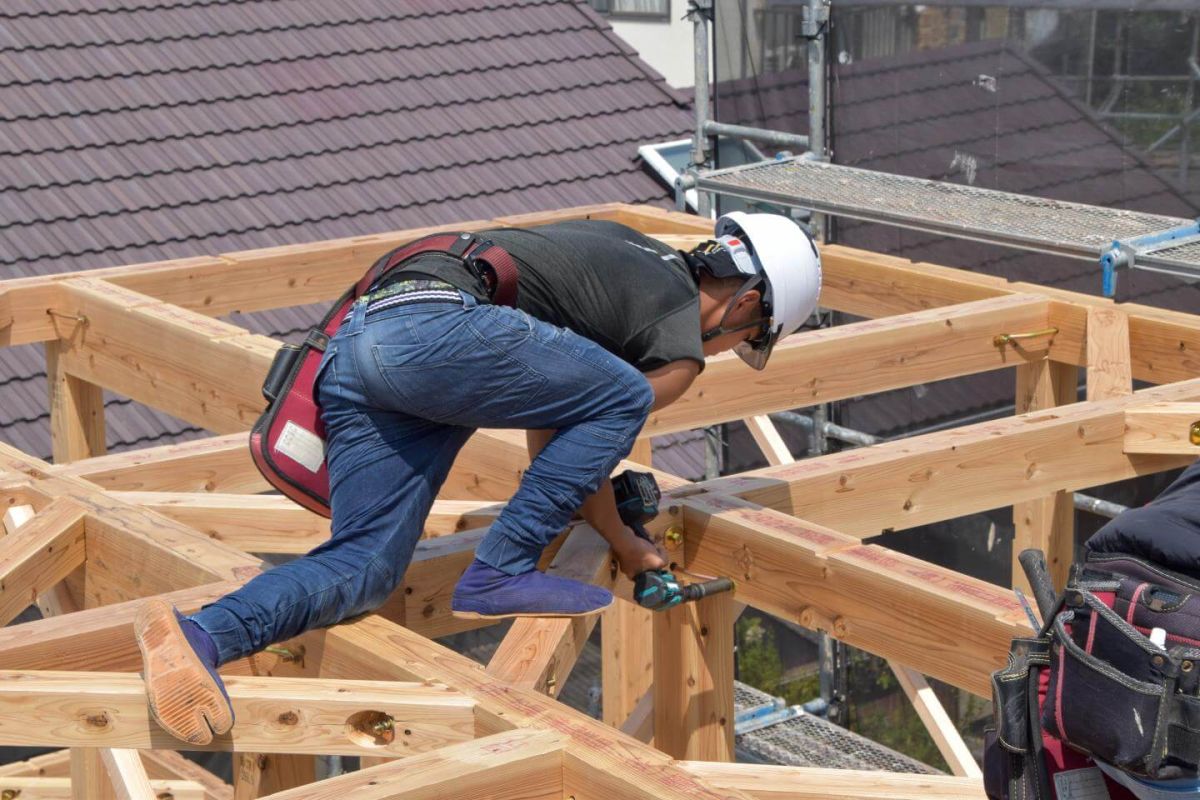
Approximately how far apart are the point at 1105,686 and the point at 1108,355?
3.35 m

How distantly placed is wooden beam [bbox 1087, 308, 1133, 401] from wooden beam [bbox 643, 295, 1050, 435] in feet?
0.85

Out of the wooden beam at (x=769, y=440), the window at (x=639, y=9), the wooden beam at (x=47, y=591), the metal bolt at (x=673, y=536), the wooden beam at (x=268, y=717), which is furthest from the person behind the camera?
the window at (x=639, y=9)

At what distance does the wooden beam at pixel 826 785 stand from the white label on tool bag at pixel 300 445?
3.38ft

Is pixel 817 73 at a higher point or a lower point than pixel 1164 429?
higher

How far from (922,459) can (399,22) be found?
27.0ft

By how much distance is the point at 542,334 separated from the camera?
11.0ft

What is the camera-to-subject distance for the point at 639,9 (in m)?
17.9

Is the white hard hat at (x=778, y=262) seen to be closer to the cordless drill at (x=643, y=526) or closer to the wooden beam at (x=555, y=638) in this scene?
the cordless drill at (x=643, y=526)

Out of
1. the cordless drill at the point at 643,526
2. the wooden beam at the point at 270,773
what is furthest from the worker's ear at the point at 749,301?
the wooden beam at the point at 270,773

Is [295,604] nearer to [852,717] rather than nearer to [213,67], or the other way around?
[852,717]

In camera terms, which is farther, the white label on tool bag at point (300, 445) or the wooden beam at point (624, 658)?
the wooden beam at point (624, 658)

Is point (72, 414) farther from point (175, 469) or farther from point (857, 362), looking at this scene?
point (857, 362)

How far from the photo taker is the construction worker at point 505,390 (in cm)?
330

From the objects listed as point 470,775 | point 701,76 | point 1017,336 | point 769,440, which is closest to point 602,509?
point 470,775
